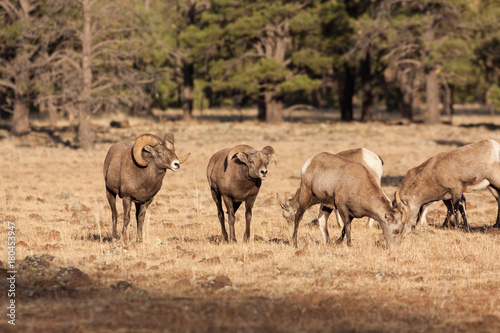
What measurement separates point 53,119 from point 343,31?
70.3 feet

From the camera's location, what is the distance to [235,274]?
9258 millimetres

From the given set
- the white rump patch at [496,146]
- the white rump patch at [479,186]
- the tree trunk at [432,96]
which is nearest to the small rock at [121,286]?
the white rump patch at [479,186]

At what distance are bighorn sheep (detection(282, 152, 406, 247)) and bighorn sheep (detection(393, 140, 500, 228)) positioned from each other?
235cm

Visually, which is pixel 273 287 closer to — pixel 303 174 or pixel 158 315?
pixel 158 315

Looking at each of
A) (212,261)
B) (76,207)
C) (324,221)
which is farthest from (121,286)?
(76,207)

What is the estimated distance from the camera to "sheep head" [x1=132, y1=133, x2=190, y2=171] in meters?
11.8

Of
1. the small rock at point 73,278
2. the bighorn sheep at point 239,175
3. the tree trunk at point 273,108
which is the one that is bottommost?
the small rock at point 73,278

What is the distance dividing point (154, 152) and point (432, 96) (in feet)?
124

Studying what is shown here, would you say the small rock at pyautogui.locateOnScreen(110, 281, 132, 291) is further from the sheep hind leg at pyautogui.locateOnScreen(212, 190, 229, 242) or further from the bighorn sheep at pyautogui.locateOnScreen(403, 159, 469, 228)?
the bighorn sheep at pyautogui.locateOnScreen(403, 159, 469, 228)

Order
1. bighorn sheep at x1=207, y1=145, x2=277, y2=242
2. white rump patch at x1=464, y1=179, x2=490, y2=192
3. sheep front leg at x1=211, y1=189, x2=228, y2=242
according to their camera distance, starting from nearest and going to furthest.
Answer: bighorn sheep at x1=207, y1=145, x2=277, y2=242 → sheep front leg at x1=211, y1=189, x2=228, y2=242 → white rump patch at x1=464, y1=179, x2=490, y2=192

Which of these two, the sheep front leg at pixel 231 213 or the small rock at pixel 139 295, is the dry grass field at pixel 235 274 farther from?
the sheep front leg at pixel 231 213

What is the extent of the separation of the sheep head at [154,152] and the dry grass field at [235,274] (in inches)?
56.6

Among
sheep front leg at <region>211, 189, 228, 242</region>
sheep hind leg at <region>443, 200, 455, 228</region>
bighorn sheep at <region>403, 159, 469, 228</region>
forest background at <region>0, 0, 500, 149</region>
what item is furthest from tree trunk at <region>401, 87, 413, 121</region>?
sheep front leg at <region>211, 189, 228, 242</region>

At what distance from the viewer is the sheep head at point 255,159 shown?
445 inches
